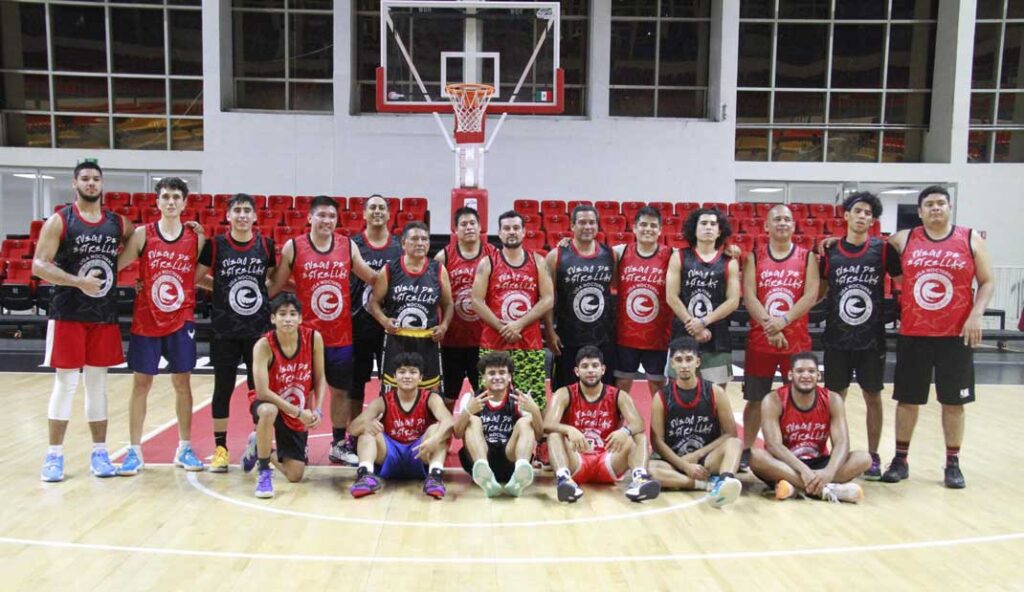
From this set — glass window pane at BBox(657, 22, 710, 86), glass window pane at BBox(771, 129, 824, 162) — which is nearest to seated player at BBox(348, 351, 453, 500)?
glass window pane at BBox(657, 22, 710, 86)

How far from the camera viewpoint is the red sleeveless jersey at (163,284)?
212 inches

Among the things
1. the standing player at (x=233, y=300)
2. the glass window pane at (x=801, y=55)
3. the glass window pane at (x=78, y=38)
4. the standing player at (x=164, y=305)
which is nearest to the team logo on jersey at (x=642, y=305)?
the standing player at (x=233, y=300)

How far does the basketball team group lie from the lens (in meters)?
5.12

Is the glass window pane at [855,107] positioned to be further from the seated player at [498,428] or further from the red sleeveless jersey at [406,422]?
the red sleeveless jersey at [406,422]

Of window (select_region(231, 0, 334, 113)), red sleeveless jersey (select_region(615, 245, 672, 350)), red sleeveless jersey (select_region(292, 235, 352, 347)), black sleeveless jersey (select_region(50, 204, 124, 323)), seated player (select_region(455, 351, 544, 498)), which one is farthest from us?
window (select_region(231, 0, 334, 113))

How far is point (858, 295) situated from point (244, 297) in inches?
157

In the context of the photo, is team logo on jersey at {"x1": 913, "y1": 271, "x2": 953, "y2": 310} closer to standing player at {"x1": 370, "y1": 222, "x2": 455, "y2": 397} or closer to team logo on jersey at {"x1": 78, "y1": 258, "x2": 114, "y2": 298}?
standing player at {"x1": 370, "y1": 222, "x2": 455, "y2": 397}

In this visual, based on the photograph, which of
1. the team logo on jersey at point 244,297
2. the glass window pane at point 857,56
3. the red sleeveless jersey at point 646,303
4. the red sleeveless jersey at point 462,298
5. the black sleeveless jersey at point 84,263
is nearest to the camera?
the black sleeveless jersey at point 84,263

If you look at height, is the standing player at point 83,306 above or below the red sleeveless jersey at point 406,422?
above

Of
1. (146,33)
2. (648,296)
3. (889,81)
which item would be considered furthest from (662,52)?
(648,296)

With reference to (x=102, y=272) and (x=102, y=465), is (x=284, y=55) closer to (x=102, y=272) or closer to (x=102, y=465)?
(x=102, y=272)

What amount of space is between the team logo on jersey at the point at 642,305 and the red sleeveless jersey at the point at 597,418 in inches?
25.6

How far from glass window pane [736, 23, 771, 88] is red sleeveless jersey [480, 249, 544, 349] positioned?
40.0ft

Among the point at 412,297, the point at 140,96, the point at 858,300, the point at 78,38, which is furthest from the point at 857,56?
the point at 78,38
